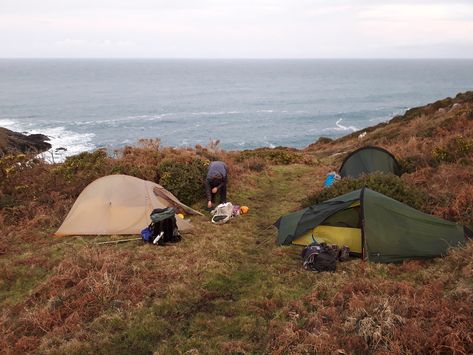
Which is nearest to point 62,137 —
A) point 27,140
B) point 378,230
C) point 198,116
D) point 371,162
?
point 27,140

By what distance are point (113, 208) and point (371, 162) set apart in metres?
9.77

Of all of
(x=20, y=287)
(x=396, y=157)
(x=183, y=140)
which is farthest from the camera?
(x=183, y=140)

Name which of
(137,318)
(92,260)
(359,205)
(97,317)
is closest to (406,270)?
(359,205)

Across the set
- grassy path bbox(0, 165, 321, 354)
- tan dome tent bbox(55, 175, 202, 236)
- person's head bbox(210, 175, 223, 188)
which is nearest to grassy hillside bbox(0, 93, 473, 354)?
grassy path bbox(0, 165, 321, 354)

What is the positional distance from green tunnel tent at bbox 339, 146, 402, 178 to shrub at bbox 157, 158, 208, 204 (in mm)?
5854

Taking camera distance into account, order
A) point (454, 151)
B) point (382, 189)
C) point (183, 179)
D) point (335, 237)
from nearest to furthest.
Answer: point (335, 237)
point (382, 189)
point (183, 179)
point (454, 151)

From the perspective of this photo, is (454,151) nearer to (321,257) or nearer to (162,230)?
(321,257)

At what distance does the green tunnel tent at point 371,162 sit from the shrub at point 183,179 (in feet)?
19.2

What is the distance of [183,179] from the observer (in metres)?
13.9

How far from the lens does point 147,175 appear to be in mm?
14211

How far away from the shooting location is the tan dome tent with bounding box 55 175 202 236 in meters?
11.0

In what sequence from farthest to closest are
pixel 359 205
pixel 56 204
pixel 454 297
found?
pixel 56 204
pixel 359 205
pixel 454 297

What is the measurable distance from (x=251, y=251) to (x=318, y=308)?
351 cm

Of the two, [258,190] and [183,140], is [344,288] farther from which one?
[183,140]
